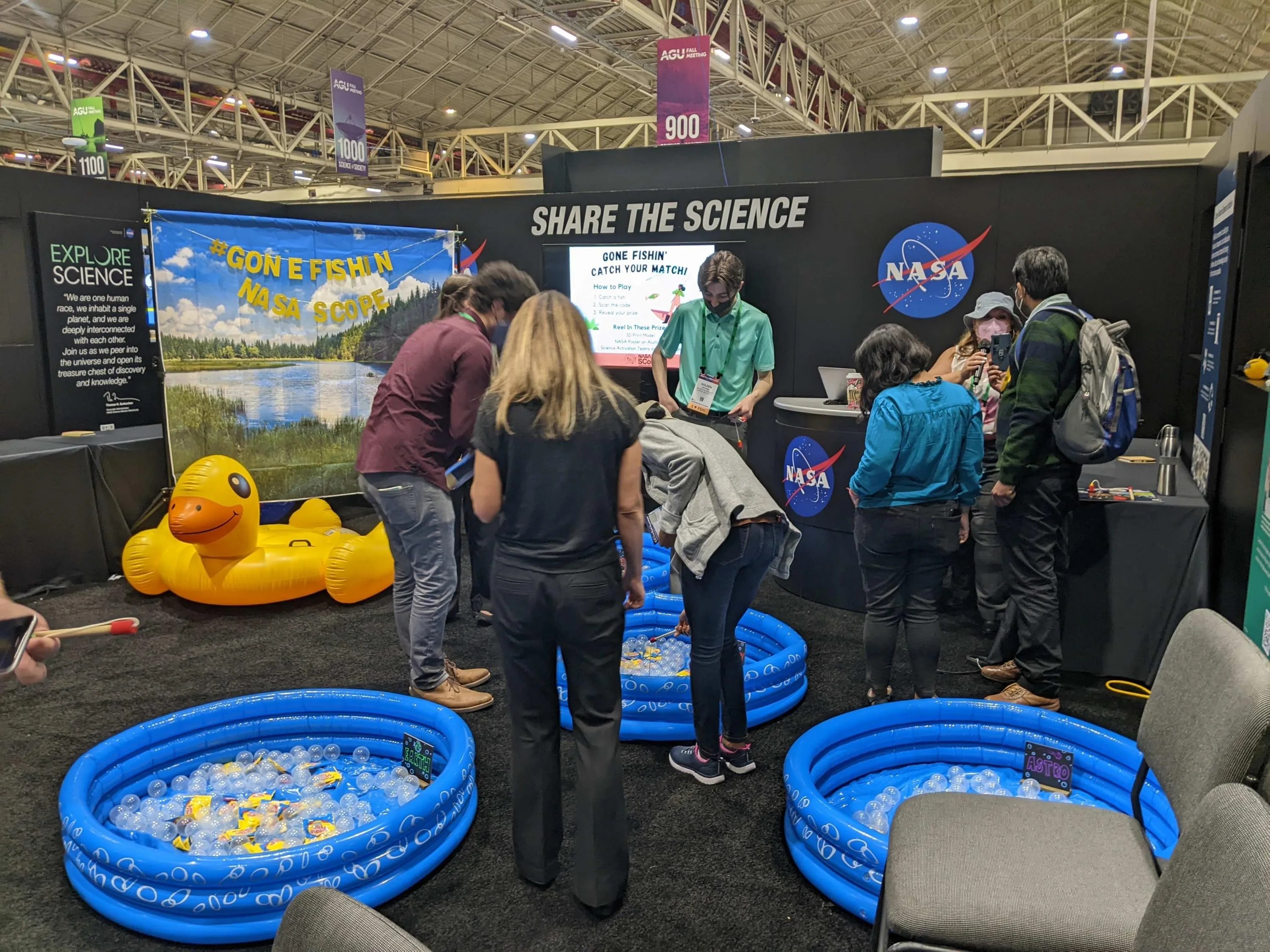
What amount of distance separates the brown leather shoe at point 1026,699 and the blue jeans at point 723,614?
116cm

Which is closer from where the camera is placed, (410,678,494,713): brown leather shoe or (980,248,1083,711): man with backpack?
(980,248,1083,711): man with backpack

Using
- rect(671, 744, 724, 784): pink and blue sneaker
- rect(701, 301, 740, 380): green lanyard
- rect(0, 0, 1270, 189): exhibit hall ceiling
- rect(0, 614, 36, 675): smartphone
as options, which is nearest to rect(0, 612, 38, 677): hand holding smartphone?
rect(0, 614, 36, 675): smartphone

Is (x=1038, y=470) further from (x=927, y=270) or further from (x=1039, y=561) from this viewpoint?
(x=927, y=270)

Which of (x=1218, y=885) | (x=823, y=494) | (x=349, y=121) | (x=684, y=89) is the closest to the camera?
(x=1218, y=885)

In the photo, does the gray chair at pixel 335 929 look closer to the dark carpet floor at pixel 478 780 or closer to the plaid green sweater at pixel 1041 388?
the dark carpet floor at pixel 478 780

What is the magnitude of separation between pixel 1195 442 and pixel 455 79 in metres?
12.4

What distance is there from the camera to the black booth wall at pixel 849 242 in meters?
5.14

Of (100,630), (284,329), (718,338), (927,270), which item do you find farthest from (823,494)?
(100,630)

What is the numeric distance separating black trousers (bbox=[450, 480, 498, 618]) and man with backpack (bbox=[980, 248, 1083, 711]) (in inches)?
84.4

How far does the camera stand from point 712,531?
2.41 m

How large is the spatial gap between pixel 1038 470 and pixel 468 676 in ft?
7.68

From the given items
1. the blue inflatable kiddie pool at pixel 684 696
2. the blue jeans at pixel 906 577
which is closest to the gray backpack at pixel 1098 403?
the blue jeans at pixel 906 577

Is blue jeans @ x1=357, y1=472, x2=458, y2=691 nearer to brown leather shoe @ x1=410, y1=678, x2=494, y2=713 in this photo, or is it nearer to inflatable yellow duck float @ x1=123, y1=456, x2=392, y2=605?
brown leather shoe @ x1=410, y1=678, x2=494, y2=713

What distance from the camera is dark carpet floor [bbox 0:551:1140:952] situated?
2211mm
